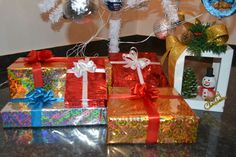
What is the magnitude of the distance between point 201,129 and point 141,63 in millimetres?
274

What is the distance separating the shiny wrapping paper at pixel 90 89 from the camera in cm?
71

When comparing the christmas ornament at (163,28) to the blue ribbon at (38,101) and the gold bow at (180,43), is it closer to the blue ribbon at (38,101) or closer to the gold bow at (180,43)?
the gold bow at (180,43)

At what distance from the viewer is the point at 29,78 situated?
0.75 metres

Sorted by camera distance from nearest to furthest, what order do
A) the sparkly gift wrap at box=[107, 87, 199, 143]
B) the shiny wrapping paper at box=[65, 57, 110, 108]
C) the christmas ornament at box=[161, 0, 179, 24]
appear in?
the sparkly gift wrap at box=[107, 87, 199, 143] < the shiny wrapping paper at box=[65, 57, 110, 108] < the christmas ornament at box=[161, 0, 179, 24]

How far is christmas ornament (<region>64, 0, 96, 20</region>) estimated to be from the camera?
89 centimetres

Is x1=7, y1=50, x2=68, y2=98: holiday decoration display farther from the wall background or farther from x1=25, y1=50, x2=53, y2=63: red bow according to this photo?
the wall background

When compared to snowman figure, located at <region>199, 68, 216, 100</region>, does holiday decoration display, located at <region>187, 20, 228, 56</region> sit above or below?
above

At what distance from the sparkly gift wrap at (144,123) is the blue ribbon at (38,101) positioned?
18 cm

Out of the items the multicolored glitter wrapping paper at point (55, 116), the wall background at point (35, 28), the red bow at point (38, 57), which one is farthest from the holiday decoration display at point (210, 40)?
the wall background at point (35, 28)

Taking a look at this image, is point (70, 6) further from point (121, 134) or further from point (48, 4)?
point (121, 134)

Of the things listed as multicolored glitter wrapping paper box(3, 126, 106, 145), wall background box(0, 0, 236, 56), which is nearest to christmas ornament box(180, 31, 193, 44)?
multicolored glitter wrapping paper box(3, 126, 106, 145)

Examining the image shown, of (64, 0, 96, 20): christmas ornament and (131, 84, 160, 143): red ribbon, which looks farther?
(64, 0, 96, 20): christmas ornament

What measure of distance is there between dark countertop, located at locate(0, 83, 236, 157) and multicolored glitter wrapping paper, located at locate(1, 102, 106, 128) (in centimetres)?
2

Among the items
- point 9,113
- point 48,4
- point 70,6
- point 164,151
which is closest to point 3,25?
point 48,4
